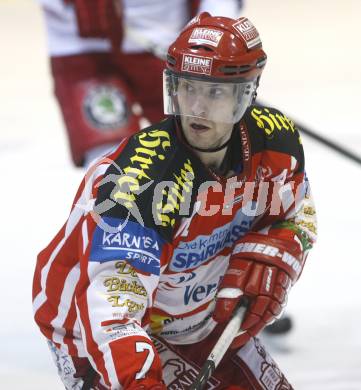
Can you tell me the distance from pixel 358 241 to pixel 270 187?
150cm

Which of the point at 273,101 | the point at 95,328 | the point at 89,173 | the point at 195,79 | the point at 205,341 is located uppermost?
the point at 195,79

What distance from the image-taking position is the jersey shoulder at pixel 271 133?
208 cm

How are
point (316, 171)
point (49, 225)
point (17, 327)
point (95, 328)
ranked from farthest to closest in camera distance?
point (316, 171)
point (49, 225)
point (17, 327)
point (95, 328)

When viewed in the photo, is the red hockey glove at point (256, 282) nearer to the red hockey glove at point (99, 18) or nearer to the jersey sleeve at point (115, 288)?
the jersey sleeve at point (115, 288)

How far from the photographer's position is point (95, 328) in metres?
1.76

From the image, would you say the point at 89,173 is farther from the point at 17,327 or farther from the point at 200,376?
the point at 17,327

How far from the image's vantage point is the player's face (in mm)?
1888

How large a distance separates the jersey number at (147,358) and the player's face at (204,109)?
1.39ft

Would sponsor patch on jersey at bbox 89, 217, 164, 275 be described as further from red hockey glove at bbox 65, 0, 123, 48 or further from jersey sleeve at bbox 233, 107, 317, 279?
red hockey glove at bbox 65, 0, 123, 48

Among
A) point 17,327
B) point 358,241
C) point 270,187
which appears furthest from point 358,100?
point 270,187

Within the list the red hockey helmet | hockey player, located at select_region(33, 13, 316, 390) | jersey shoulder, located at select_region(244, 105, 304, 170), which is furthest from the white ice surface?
the red hockey helmet

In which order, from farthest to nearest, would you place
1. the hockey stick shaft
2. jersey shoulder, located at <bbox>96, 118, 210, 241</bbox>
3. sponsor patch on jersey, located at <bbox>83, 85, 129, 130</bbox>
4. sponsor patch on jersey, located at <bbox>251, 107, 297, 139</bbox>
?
1. the hockey stick shaft
2. sponsor patch on jersey, located at <bbox>83, 85, 129, 130</bbox>
3. sponsor patch on jersey, located at <bbox>251, 107, 297, 139</bbox>
4. jersey shoulder, located at <bbox>96, 118, 210, 241</bbox>

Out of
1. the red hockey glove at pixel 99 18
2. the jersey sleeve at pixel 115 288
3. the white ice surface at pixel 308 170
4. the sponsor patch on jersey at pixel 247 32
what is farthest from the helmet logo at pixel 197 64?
the red hockey glove at pixel 99 18

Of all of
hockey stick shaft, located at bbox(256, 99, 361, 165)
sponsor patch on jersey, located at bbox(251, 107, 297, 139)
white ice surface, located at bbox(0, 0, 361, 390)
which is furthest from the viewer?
hockey stick shaft, located at bbox(256, 99, 361, 165)
